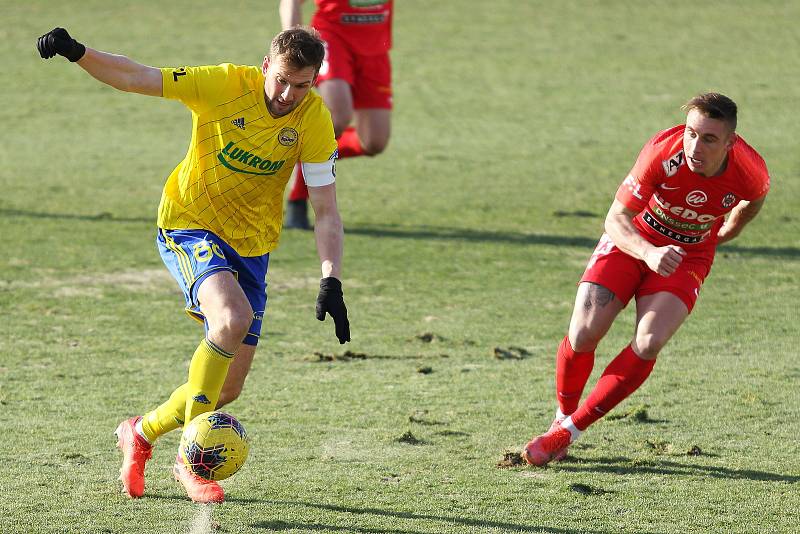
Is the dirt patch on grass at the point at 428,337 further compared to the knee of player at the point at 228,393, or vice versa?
the dirt patch on grass at the point at 428,337

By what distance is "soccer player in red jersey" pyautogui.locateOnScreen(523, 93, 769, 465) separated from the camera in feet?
17.6

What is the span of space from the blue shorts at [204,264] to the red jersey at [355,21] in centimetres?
492

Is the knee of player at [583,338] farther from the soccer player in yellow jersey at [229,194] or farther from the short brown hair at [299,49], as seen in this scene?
the short brown hair at [299,49]

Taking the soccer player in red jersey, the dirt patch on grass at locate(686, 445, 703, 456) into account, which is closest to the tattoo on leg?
the soccer player in red jersey

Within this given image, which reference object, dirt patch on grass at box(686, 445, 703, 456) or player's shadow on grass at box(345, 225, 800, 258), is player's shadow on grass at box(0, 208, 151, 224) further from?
dirt patch on grass at box(686, 445, 703, 456)

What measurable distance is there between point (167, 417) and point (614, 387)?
194 cm

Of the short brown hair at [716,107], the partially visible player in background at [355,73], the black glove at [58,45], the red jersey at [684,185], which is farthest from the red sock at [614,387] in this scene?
the partially visible player in background at [355,73]

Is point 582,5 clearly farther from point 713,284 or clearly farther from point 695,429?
point 695,429

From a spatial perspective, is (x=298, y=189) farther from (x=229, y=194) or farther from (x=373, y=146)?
(x=229, y=194)

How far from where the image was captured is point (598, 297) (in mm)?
5574

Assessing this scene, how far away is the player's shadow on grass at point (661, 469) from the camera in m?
5.22

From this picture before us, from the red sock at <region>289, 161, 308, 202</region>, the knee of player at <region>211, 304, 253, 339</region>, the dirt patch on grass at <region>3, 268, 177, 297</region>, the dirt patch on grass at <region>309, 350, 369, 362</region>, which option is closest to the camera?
the knee of player at <region>211, 304, 253, 339</region>

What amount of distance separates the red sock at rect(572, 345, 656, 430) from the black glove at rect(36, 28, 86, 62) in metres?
2.63

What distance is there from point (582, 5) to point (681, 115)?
23.3ft
